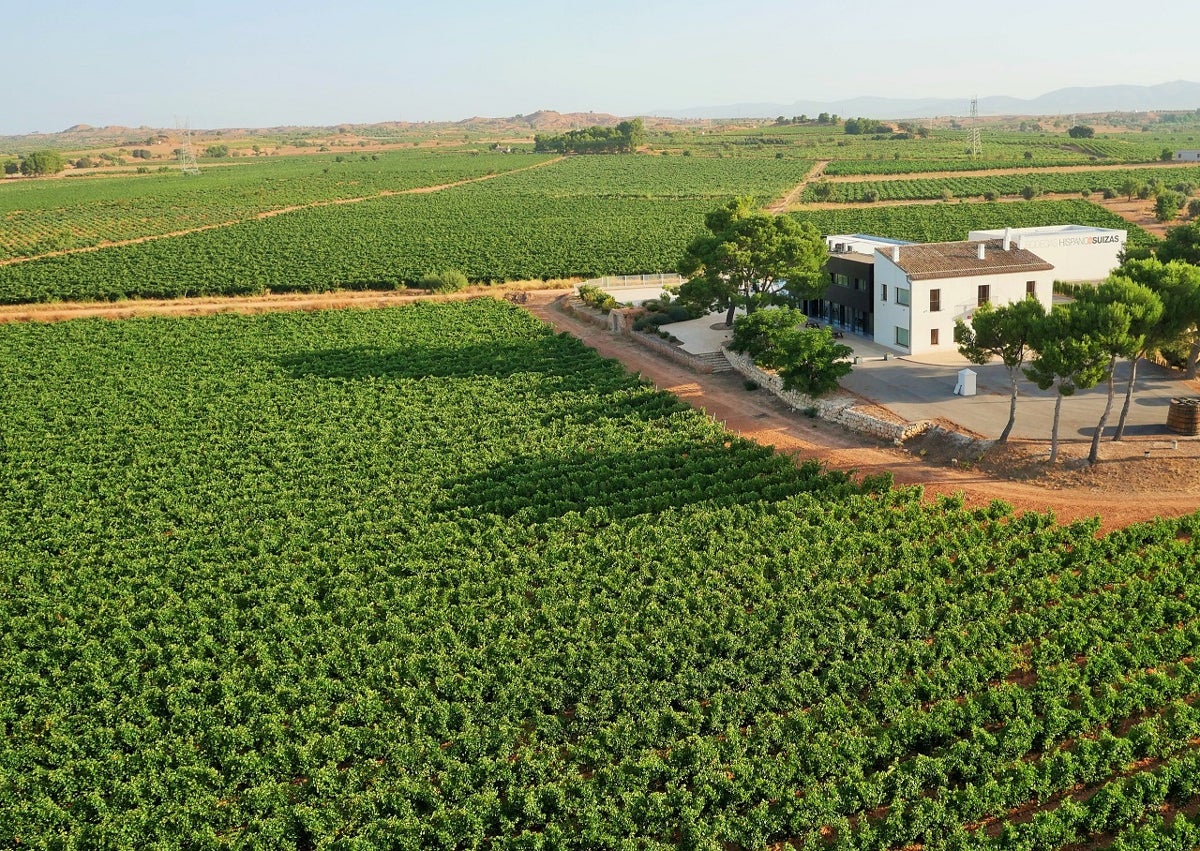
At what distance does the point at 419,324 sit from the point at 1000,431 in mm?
32817

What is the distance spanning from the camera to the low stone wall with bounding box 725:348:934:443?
34.6m

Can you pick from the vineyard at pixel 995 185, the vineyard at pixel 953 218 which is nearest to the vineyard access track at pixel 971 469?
the vineyard at pixel 953 218

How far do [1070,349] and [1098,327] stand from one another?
119 centimetres

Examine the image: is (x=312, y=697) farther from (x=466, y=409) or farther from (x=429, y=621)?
(x=466, y=409)

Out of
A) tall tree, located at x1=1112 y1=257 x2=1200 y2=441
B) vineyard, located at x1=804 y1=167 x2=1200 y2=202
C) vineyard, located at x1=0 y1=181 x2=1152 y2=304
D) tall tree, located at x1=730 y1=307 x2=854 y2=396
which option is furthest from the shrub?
vineyard, located at x1=804 y1=167 x2=1200 y2=202

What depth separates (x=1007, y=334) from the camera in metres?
31.8

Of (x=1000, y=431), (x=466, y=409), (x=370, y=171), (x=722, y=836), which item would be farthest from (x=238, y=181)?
(x=722, y=836)

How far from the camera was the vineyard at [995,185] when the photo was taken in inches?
4363

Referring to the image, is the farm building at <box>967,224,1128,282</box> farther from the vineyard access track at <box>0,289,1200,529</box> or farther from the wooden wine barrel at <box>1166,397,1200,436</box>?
the wooden wine barrel at <box>1166,397,1200,436</box>

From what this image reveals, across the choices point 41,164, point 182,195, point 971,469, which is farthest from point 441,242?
point 41,164

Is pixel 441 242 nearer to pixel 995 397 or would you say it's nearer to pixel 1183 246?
pixel 995 397

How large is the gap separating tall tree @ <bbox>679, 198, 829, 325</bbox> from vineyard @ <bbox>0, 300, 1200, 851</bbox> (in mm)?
15160

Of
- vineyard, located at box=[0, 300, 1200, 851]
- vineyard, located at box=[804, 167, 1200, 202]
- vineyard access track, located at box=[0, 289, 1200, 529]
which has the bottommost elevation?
vineyard, located at box=[0, 300, 1200, 851]

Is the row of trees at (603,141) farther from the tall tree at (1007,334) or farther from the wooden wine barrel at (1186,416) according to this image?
the wooden wine barrel at (1186,416)
